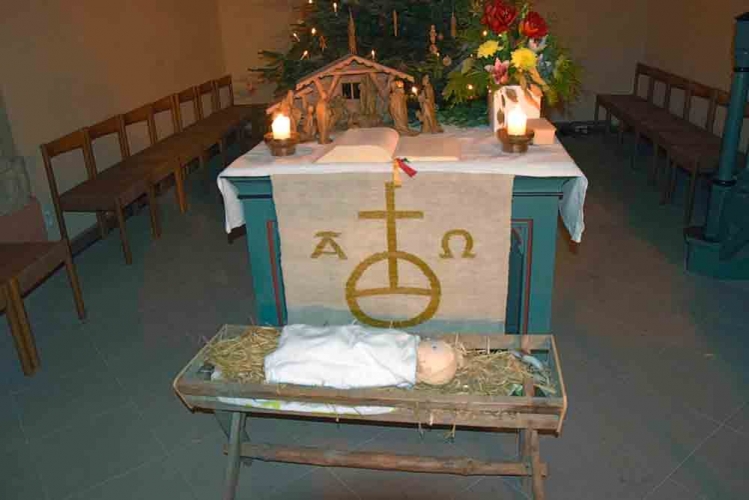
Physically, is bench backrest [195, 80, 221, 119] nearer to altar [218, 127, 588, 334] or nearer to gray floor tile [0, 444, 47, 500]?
altar [218, 127, 588, 334]

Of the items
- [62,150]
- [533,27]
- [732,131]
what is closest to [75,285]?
[62,150]

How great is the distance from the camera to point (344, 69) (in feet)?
9.50

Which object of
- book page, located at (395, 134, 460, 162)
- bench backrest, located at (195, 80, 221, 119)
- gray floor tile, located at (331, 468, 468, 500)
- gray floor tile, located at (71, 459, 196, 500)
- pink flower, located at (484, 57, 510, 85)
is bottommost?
gray floor tile, located at (331, 468, 468, 500)

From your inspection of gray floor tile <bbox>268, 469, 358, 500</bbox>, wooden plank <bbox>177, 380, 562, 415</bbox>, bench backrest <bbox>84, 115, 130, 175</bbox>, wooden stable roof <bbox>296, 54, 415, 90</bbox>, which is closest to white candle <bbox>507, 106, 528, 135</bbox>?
wooden stable roof <bbox>296, 54, 415, 90</bbox>

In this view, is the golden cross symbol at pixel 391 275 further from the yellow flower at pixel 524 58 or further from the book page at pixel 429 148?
the yellow flower at pixel 524 58

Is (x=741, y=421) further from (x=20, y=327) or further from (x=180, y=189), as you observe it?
(x=180, y=189)

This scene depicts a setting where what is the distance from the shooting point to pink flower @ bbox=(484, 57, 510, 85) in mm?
2576

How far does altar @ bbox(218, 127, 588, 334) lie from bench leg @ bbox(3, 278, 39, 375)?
1101mm

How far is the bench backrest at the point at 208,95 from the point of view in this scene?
6.64 metres

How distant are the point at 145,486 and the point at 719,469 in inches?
81.8

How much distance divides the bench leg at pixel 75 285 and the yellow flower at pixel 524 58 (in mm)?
2463

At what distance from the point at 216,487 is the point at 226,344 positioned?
520 mm

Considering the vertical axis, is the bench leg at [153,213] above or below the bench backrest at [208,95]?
below

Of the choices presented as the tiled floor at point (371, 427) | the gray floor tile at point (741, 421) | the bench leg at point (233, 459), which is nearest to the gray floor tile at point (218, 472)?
the tiled floor at point (371, 427)
